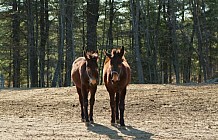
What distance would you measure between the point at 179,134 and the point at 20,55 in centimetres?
2656

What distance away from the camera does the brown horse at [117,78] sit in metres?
9.22

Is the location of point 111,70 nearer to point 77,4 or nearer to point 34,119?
point 34,119

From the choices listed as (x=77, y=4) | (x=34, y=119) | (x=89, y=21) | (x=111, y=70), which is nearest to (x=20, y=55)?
(x=77, y=4)

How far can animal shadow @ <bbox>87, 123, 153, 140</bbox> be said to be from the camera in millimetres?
8517

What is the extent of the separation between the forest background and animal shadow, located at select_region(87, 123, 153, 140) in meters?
Result: 16.4

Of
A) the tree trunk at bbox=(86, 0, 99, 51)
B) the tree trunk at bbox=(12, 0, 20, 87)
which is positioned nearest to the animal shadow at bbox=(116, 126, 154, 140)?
the tree trunk at bbox=(86, 0, 99, 51)

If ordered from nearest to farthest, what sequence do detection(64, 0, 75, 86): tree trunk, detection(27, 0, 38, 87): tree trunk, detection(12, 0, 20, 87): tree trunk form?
detection(64, 0, 75, 86): tree trunk, detection(27, 0, 38, 87): tree trunk, detection(12, 0, 20, 87): tree trunk

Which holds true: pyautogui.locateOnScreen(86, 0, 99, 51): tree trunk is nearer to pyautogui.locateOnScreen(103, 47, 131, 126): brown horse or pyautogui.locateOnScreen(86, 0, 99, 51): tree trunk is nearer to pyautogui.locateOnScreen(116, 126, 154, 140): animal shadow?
pyautogui.locateOnScreen(103, 47, 131, 126): brown horse

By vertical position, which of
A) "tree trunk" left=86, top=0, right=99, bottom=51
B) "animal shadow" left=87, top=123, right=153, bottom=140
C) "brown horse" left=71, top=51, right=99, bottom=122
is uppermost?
"tree trunk" left=86, top=0, right=99, bottom=51

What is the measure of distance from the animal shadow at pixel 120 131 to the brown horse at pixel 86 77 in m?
0.62

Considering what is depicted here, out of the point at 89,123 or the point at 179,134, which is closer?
the point at 179,134

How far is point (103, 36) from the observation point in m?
36.0

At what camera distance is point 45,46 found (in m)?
33.9

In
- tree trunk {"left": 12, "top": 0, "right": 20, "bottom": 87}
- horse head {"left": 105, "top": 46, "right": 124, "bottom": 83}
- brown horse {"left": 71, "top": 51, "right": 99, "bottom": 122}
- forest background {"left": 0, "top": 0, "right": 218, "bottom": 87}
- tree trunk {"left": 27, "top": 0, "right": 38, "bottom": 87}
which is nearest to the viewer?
horse head {"left": 105, "top": 46, "right": 124, "bottom": 83}
